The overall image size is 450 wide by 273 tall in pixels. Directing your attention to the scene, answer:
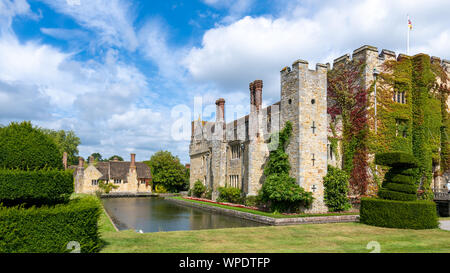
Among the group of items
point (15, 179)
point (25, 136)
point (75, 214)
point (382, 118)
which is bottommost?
point (75, 214)

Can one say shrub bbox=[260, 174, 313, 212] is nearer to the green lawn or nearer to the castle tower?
the castle tower

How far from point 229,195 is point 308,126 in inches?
464

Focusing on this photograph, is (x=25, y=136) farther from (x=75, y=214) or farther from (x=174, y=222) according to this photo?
(x=174, y=222)

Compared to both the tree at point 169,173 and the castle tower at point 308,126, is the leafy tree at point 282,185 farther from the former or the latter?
the tree at point 169,173

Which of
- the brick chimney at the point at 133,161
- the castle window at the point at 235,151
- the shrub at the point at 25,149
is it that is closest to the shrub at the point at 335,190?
the castle window at the point at 235,151

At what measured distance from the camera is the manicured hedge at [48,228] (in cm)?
693

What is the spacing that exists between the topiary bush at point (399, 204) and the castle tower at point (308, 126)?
4567 millimetres

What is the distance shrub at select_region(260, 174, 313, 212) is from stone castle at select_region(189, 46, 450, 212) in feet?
1.69

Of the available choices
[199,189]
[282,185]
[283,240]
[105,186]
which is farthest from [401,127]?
[105,186]
